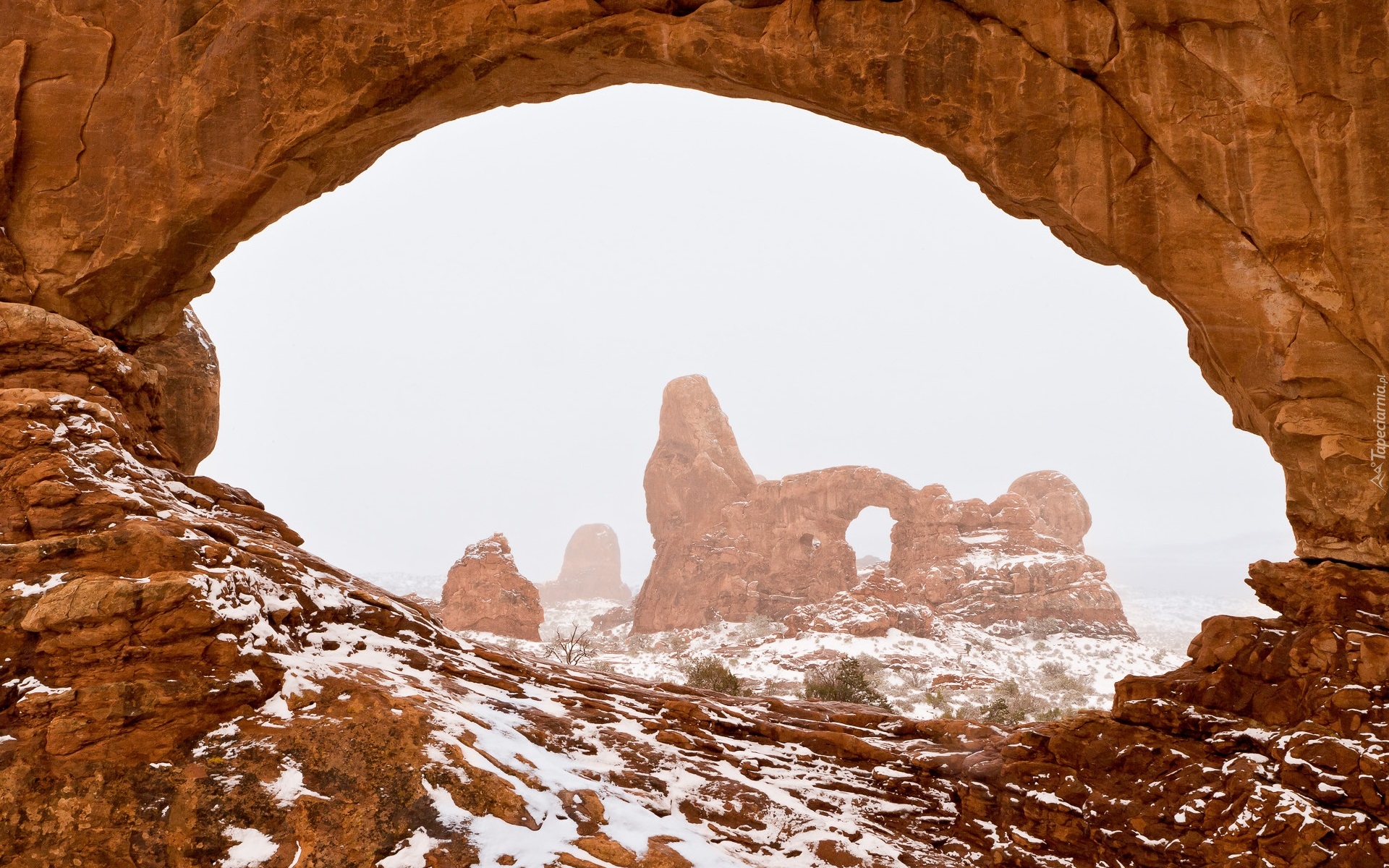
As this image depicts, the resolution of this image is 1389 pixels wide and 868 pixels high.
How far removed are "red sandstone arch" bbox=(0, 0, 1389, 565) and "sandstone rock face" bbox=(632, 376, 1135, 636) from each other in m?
32.0

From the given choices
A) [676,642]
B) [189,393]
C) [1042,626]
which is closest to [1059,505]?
[1042,626]

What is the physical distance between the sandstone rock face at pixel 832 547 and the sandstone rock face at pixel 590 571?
40831 mm

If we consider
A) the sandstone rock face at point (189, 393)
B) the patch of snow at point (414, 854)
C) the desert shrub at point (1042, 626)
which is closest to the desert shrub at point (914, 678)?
the desert shrub at point (1042, 626)

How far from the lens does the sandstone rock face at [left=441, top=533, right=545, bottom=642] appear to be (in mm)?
37500

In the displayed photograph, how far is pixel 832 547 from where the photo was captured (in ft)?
169

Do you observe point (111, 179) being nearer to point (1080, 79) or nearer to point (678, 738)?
Result: point (678, 738)

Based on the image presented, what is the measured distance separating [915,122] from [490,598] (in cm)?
3382

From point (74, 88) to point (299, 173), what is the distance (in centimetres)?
238

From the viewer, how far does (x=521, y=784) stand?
21.0 ft

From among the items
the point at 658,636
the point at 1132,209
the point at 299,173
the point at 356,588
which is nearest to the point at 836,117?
the point at 1132,209

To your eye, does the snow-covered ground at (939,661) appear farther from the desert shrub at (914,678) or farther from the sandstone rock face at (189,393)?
the sandstone rock face at (189,393)

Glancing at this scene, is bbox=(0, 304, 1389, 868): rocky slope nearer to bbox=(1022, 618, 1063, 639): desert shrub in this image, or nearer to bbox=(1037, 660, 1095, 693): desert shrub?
bbox=(1037, 660, 1095, 693): desert shrub

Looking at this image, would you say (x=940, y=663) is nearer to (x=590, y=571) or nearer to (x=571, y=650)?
(x=571, y=650)

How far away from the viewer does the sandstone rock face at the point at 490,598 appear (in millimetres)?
37500
